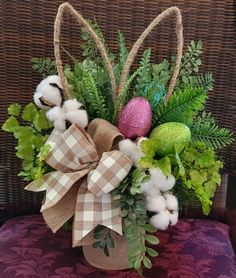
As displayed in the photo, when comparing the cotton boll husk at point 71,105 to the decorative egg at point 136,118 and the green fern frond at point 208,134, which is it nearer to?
the decorative egg at point 136,118

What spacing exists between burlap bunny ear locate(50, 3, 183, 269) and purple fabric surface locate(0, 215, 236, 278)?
18mm

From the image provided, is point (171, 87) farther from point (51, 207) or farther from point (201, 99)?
point (51, 207)

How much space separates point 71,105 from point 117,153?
11 centimetres

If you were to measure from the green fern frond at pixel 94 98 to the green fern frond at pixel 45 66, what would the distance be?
143mm

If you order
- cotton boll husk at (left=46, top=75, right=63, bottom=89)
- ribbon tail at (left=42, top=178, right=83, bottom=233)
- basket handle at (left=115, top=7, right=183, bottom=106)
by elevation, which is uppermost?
basket handle at (left=115, top=7, right=183, bottom=106)

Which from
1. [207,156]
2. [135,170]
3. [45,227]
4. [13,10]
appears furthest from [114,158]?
[13,10]

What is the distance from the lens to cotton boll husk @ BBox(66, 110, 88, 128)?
2.07 ft

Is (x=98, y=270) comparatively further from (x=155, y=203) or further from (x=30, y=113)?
(x=30, y=113)

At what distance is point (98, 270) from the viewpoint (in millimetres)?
686

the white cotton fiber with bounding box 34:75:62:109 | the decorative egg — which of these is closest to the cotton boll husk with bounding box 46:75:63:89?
the white cotton fiber with bounding box 34:75:62:109

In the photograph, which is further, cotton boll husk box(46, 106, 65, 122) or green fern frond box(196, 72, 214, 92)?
green fern frond box(196, 72, 214, 92)

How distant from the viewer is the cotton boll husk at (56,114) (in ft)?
2.09

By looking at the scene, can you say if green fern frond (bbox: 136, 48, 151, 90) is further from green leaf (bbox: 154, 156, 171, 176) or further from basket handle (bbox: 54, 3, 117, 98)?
green leaf (bbox: 154, 156, 171, 176)

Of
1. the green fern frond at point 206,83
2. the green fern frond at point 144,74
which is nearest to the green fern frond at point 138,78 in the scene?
the green fern frond at point 144,74
